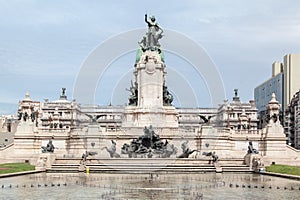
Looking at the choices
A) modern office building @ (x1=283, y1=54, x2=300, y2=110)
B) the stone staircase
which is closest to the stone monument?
the stone staircase

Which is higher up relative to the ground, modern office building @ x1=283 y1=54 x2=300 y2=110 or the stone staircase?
modern office building @ x1=283 y1=54 x2=300 y2=110

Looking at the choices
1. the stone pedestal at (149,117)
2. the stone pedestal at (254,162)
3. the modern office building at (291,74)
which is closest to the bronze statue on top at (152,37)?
the stone pedestal at (149,117)

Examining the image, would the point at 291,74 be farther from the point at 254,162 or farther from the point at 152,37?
the point at 254,162

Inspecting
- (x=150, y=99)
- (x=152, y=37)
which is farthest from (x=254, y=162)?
(x=152, y=37)

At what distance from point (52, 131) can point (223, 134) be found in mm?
24299

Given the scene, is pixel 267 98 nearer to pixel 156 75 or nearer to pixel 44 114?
pixel 44 114

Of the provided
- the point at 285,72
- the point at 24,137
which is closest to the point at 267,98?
the point at 285,72

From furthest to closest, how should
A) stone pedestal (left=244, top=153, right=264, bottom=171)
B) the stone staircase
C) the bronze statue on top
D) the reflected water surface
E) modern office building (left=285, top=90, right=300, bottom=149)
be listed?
1. modern office building (left=285, top=90, right=300, bottom=149)
2. the bronze statue on top
3. stone pedestal (left=244, top=153, right=264, bottom=171)
4. the stone staircase
5. the reflected water surface

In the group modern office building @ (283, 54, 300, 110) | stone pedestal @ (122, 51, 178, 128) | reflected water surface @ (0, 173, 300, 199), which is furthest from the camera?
modern office building @ (283, 54, 300, 110)

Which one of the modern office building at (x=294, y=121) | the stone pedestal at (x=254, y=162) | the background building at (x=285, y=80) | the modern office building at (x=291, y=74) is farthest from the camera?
the background building at (x=285, y=80)

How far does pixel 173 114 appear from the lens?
7881cm

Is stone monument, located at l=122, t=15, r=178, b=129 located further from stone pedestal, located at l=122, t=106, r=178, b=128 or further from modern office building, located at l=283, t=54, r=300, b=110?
modern office building, located at l=283, t=54, r=300, b=110

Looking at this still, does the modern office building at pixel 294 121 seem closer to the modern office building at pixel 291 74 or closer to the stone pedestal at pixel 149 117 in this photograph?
the modern office building at pixel 291 74

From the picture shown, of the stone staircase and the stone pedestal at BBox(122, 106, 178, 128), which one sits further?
the stone pedestal at BBox(122, 106, 178, 128)
